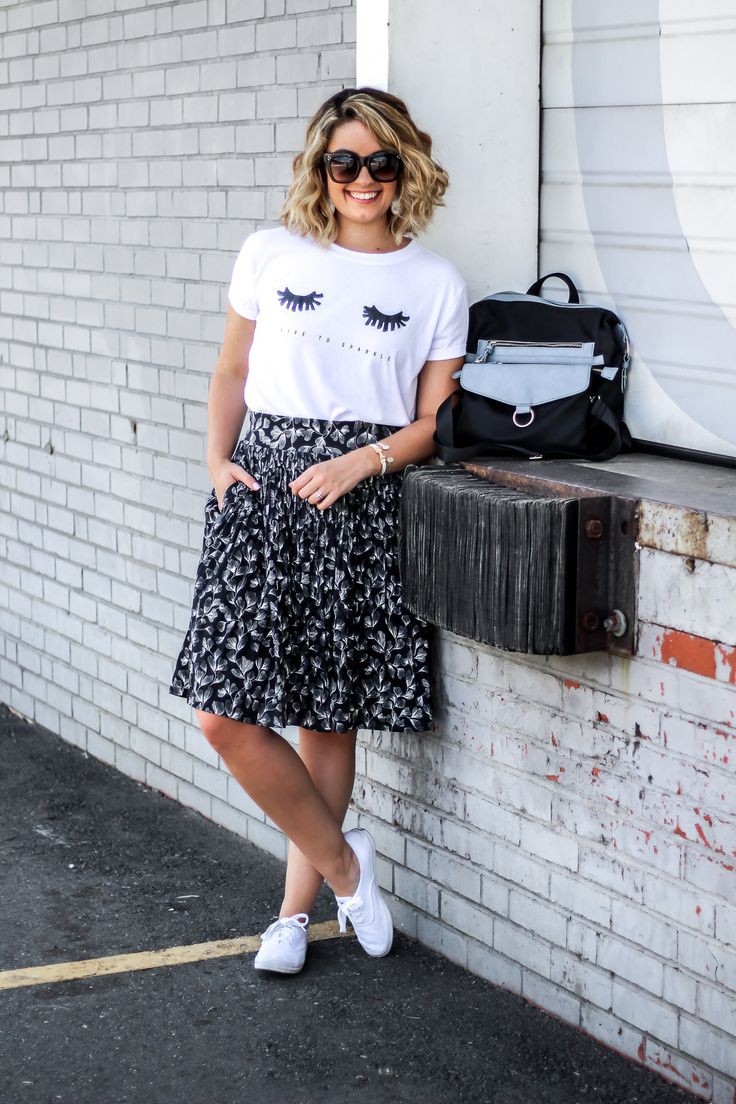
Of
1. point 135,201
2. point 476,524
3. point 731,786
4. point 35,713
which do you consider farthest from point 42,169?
point 731,786

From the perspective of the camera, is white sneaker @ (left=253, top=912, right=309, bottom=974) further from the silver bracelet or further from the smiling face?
the smiling face

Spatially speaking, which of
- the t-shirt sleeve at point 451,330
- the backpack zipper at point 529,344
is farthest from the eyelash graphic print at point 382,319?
the backpack zipper at point 529,344

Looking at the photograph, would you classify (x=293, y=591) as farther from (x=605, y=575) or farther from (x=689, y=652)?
(x=689, y=652)

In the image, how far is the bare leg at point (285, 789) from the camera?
3912 mm

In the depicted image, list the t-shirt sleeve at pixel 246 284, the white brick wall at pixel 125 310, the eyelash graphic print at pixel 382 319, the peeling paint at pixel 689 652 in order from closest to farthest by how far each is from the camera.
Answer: the peeling paint at pixel 689 652 < the eyelash graphic print at pixel 382 319 < the t-shirt sleeve at pixel 246 284 < the white brick wall at pixel 125 310

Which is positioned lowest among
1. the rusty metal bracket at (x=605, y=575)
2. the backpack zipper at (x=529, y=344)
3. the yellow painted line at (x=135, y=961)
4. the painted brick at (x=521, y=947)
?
the yellow painted line at (x=135, y=961)

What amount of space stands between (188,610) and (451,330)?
184 cm

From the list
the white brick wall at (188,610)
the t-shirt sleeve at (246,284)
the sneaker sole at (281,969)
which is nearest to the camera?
the white brick wall at (188,610)

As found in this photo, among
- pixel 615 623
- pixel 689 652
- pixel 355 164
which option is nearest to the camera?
pixel 689 652

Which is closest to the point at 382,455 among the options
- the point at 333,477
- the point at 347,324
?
the point at 333,477

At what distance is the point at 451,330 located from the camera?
12.7 feet

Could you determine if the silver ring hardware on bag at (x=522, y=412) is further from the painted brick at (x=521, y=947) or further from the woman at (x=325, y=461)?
the painted brick at (x=521, y=947)

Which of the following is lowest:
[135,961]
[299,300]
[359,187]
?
[135,961]

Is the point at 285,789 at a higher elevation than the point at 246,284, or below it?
below
